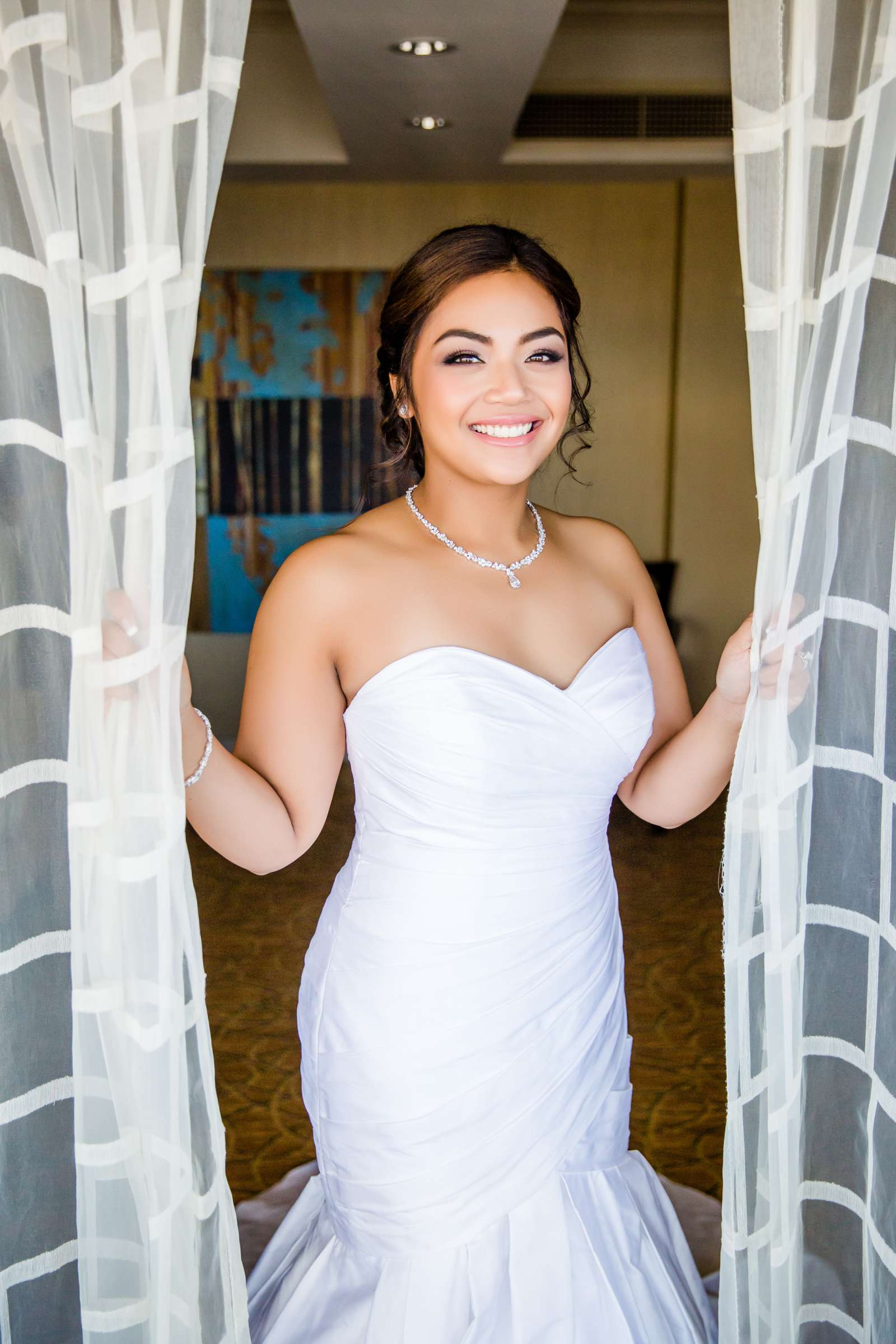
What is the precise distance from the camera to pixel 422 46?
12.3ft

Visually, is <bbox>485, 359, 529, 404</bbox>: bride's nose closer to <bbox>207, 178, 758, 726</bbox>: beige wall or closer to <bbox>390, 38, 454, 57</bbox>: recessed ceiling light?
<bbox>390, 38, 454, 57</bbox>: recessed ceiling light

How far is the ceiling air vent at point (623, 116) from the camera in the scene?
5227mm

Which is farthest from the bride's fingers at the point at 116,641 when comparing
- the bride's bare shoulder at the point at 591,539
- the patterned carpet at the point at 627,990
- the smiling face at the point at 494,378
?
the patterned carpet at the point at 627,990

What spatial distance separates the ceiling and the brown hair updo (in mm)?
2473

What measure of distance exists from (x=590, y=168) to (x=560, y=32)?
2.26 feet

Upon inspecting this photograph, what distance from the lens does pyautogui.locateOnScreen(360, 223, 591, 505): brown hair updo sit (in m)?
1.78

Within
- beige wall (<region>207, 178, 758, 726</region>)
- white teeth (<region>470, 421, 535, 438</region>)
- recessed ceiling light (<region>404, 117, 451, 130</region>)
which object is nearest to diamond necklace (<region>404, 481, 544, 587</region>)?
white teeth (<region>470, 421, 535, 438</region>)

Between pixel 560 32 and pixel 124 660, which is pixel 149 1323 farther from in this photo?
pixel 560 32

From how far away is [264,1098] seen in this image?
122 inches

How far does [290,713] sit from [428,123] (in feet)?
12.4

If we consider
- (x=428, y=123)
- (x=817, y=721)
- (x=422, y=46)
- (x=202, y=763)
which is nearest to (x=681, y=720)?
(x=817, y=721)

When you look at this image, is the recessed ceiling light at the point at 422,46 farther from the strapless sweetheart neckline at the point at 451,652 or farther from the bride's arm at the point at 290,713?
the strapless sweetheart neckline at the point at 451,652

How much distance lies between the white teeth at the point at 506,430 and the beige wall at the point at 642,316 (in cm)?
430

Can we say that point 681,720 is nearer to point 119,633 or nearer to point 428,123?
point 119,633
